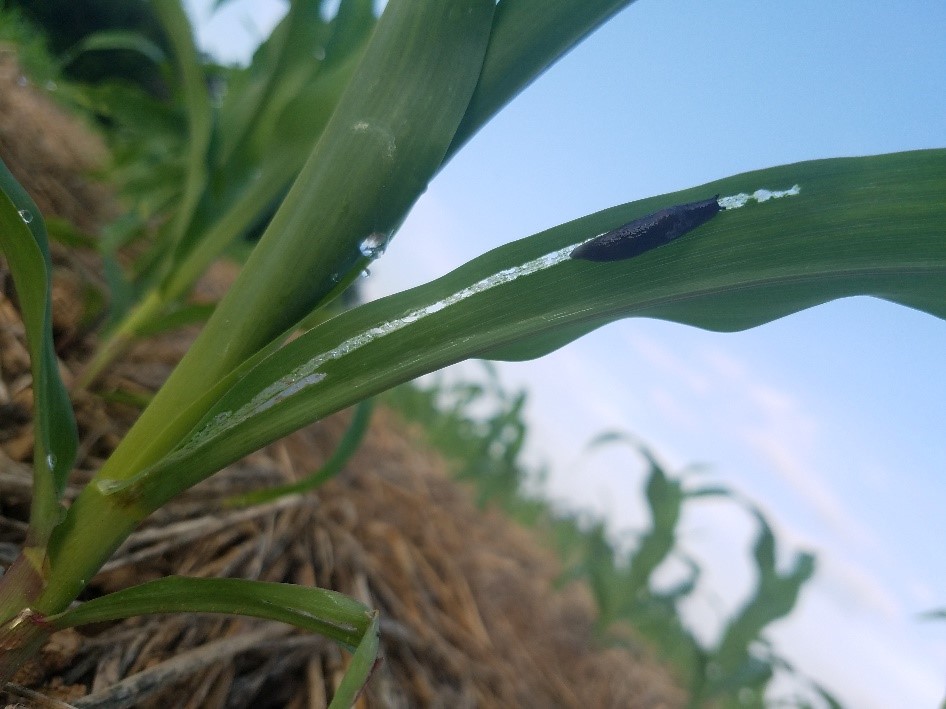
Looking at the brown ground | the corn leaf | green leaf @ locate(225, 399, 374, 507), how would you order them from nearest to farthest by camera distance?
the corn leaf < the brown ground < green leaf @ locate(225, 399, 374, 507)

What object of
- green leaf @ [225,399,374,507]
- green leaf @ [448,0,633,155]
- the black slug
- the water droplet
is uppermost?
green leaf @ [448,0,633,155]

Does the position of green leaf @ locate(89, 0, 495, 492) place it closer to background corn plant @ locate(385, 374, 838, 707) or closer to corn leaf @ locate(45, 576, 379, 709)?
corn leaf @ locate(45, 576, 379, 709)

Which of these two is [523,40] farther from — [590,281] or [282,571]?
[282,571]

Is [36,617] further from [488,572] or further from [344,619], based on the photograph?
[488,572]

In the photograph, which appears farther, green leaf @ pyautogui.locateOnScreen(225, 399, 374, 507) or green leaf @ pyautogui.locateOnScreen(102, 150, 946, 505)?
green leaf @ pyautogui.locateOnScreen(225, 399, 374, 507)

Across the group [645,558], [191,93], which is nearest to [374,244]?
[191,93]

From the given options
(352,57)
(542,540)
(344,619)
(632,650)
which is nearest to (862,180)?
(344,619)

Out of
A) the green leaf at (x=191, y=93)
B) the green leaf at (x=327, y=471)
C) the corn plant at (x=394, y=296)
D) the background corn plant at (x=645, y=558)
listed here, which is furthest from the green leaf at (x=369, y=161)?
the background corn plant at (x=645, y=558)

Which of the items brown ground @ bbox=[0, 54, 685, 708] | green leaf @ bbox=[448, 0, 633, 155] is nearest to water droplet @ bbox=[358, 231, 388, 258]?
green leaf @ bbox=[448, 0, 633, 155]

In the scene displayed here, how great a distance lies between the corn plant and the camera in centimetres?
42

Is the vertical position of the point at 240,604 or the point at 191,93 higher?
the point at 191,93

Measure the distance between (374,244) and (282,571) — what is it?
1.82 feet

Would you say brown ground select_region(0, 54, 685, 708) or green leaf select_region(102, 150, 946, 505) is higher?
green leaf select_region(102, 150, 946, 505)

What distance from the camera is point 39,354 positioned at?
438mm
